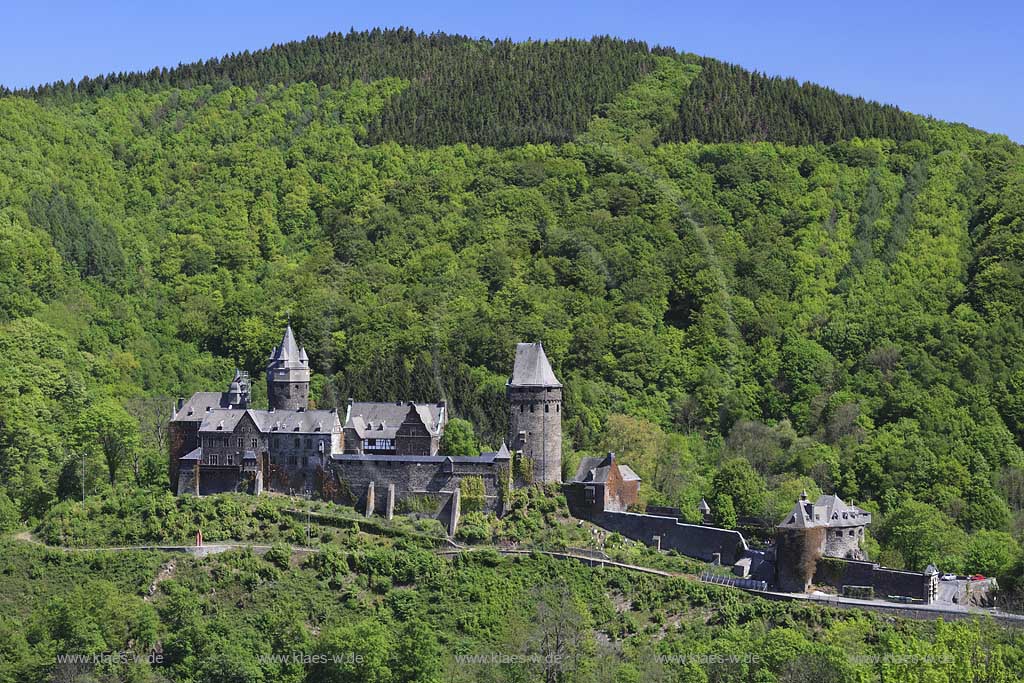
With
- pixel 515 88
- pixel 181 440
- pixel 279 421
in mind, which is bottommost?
pixel 181 440

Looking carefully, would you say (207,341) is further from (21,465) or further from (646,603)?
(646,603)

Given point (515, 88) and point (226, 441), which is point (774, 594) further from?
point (515, 88)

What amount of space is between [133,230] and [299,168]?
54.1 ft

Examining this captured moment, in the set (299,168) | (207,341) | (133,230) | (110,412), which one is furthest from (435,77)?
(110,412)

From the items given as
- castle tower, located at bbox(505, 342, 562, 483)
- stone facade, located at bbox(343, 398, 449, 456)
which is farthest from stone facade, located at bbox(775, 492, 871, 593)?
stone facade, located at bbox(343, 398, 449, 456)

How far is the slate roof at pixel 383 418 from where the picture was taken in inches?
3194

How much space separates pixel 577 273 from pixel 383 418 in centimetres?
3516

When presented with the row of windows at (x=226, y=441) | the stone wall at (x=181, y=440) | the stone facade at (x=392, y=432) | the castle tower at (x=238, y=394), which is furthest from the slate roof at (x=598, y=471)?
the stone wall at (x=181, y=440)

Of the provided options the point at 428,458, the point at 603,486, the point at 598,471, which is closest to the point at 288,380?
the point at 428,458

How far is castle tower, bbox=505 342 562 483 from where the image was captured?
7831 cm

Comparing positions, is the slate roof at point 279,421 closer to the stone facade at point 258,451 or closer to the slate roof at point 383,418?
the stone facade at point 258,451

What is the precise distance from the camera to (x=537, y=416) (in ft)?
258

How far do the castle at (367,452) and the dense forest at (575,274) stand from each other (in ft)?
18.1

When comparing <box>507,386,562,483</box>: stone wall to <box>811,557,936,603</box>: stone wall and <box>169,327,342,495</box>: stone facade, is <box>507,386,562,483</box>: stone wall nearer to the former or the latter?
<box>169,327,342,495</box>: stone facade
